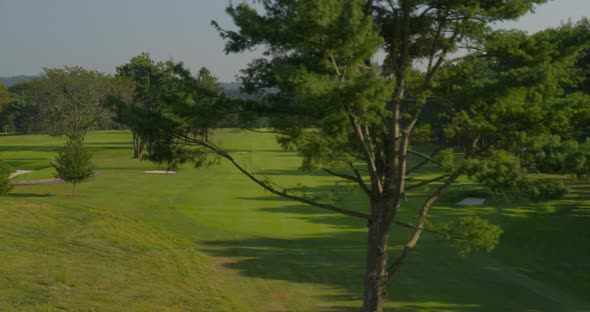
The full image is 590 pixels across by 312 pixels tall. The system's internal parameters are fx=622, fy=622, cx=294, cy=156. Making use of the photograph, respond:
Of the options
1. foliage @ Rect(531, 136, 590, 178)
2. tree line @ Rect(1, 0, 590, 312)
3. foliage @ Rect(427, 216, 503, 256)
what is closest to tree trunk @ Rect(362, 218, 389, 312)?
tree line @ Rect(1, 0, 590, 312)

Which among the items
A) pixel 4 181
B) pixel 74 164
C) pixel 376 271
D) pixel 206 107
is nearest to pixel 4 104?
pixel 74 164

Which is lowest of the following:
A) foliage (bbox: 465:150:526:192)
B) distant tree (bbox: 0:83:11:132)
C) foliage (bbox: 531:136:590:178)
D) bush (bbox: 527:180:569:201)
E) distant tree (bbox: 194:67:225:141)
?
bush (bbox: 527:180:569:201)

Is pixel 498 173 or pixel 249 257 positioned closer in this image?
pixel 498 173

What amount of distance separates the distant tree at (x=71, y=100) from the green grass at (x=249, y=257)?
1407 inches

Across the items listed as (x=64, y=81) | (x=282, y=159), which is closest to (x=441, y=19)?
(x=282, y=159)

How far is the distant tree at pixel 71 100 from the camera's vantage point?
241 ft

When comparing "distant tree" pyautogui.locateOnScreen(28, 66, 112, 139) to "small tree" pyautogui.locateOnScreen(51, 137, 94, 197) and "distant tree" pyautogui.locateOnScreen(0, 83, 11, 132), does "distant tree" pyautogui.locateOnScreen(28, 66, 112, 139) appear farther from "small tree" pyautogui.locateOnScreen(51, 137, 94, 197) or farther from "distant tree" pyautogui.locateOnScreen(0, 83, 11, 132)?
"distant tree" pyautogui.locateOnScreen(0, 83, 11, 132)

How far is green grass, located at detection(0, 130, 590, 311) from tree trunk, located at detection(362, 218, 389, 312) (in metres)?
3.10

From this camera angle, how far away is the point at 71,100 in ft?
253

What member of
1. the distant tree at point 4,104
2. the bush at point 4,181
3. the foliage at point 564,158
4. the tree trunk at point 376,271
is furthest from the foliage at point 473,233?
the distant tree at point 4,104

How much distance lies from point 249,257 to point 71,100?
5988cm

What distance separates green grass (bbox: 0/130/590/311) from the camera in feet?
61.1

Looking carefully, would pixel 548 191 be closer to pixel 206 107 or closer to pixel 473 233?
pixel 473 233

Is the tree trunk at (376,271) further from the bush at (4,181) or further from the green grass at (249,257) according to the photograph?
the bush at (4,181)
